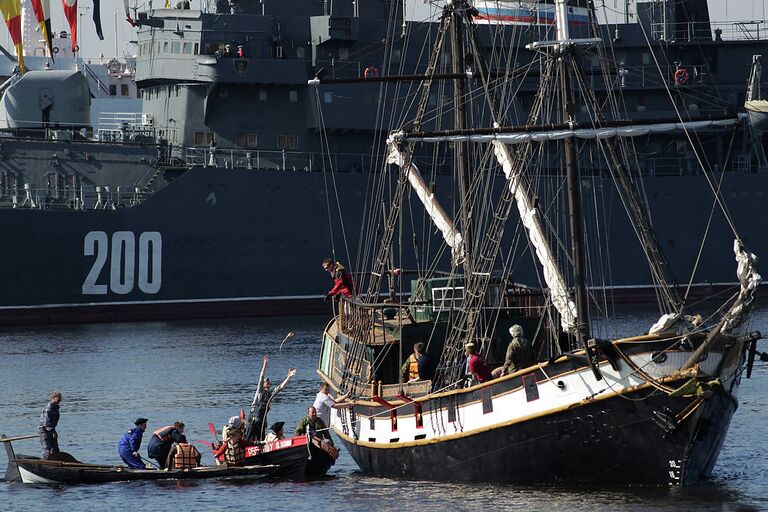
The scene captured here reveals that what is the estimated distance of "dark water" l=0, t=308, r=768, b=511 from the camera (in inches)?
973

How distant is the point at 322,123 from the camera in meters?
64.9

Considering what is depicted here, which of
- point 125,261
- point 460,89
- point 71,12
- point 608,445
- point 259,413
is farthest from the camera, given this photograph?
point 71,12

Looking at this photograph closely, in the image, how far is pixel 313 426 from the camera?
96.4ft

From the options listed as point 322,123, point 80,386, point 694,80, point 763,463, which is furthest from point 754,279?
point 694,80

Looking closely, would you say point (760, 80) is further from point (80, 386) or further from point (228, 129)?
point (80, 386)

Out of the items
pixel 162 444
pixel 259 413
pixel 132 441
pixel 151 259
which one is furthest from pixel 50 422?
pixel 151 259

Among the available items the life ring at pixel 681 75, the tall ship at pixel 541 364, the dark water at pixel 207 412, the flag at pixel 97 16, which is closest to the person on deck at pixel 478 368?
the tall ship at pixel 541 364

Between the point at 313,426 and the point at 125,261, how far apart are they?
33495mm

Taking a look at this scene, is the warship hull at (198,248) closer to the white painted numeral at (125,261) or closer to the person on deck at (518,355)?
the white painted numeral at (125,261)

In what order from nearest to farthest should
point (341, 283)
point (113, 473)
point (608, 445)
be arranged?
point (608, 445) → point (113, 473) → point (341, 283)

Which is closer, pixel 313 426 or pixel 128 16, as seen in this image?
pixel 313 426

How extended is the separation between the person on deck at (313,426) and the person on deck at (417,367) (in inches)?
84.3

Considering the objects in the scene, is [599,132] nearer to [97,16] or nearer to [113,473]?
[113,473]

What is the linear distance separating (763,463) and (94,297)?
37.1 m
